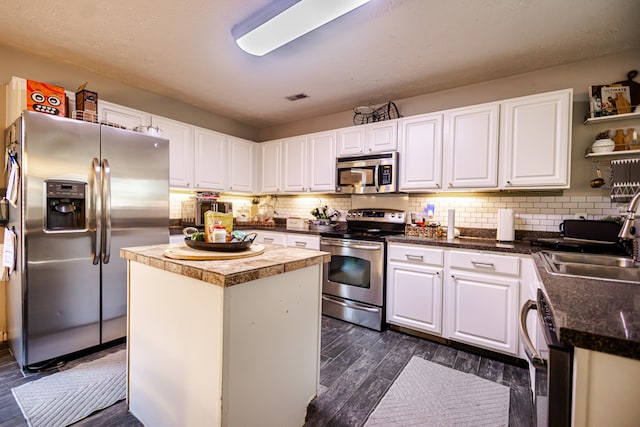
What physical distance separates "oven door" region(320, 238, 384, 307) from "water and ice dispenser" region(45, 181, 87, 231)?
7.06 ft

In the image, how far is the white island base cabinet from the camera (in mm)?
1126

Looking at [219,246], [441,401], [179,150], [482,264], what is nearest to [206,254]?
[219,246]

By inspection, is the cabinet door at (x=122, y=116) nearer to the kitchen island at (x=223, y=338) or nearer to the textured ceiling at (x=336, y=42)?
the textured ceiling at (x=336, y=42)

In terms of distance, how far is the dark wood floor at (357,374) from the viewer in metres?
1.63

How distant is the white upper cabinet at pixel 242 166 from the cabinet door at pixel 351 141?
1443 millimetres

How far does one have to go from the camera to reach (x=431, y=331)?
8.48ft

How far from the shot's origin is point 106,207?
7.51 ft

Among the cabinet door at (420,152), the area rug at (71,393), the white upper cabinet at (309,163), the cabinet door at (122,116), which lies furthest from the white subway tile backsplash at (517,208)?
the area rug at (71,393)

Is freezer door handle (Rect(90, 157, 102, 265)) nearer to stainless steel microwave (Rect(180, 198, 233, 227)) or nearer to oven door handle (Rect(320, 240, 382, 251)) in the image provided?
stainless steel microwave (Rect(180, 198, 233, 227))

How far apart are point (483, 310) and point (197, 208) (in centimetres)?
318

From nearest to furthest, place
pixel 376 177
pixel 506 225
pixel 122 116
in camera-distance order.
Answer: pixel 506 225
pixel 122 116
pixel 376 177

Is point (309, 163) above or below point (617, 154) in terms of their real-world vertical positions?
above

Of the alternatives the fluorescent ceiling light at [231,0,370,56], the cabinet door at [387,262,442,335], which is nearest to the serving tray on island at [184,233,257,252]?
the fluorescent ceiling light at [231,0,370,56]

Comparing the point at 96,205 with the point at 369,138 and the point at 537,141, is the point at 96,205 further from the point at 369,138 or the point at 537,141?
the point at 537,141
